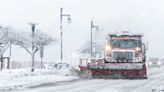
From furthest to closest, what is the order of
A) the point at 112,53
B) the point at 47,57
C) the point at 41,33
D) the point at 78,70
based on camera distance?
the point at 47,57 → the point at 41,33 → the point at 78,70 → the point at 112,53

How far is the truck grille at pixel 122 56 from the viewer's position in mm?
34438

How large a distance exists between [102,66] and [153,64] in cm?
5412

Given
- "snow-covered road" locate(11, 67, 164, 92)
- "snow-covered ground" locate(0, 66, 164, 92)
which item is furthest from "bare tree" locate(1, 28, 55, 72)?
"snow-covered road" locate(11, 67, 164, 92)

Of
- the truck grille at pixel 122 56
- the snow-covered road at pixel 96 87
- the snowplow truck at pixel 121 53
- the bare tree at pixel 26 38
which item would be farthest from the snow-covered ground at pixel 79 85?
the bare tree at pixel 26 38

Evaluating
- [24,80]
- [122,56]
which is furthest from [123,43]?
[24,80]

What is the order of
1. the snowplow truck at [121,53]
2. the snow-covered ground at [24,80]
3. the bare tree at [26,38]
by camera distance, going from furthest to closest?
1. the bare tree at [26,38]
2. the snowplow truck at [121,53]
3. the snow-covered ground at [24,80]

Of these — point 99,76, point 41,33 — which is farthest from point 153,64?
point 99,76

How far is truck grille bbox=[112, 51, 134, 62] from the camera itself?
3444 centimetres

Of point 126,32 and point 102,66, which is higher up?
point 126,32

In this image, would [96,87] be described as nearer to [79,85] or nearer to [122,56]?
[79,85]

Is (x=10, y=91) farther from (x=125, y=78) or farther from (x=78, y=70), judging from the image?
(x=78, y=70)

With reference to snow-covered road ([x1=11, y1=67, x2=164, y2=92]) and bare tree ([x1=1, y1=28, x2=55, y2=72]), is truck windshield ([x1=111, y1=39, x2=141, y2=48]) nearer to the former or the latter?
snow-covered road ([x1=11, y1=67, x2=164, y2=92])

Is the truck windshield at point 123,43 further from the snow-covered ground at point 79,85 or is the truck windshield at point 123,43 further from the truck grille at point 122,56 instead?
the snow-covered ground at point 79,85

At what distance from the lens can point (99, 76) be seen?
33.4 meters
